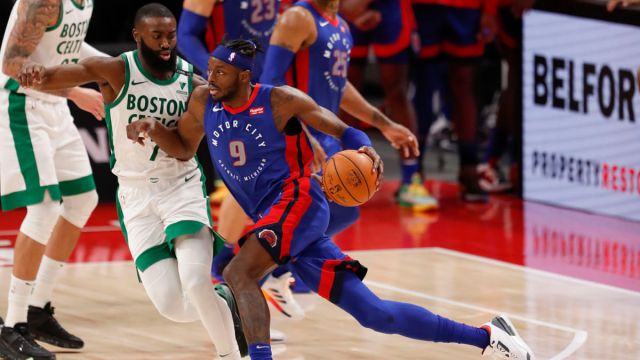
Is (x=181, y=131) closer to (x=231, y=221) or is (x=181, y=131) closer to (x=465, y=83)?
(x=231, y=221)

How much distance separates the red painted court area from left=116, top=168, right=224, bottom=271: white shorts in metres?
3.00

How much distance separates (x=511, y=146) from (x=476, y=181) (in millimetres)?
688

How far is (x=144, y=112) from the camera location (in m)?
6.40

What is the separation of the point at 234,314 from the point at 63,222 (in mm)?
1200

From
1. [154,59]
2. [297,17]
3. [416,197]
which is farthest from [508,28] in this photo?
[154,59]

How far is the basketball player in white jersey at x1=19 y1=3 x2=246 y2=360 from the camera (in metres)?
6.18

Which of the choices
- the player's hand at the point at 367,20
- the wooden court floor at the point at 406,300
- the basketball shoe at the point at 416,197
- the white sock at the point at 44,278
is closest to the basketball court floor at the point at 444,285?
the wooden court floor at the point at 406,300

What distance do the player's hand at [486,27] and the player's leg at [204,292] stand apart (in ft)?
19.1

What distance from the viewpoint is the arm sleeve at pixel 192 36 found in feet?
27.7

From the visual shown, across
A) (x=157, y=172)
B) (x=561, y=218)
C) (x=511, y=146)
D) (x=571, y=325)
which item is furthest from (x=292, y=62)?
(x=511, y=146)

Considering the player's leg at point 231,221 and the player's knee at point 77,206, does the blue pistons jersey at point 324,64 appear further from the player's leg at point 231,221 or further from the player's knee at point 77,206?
the player's knee at point 77,206

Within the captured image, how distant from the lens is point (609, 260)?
941cm

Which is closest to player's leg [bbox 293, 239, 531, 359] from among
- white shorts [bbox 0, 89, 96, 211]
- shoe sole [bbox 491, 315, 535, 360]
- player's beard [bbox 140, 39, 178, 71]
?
shoe sole [bbox 491, 315, 535, 360]

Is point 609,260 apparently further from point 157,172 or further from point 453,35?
point 157,172
